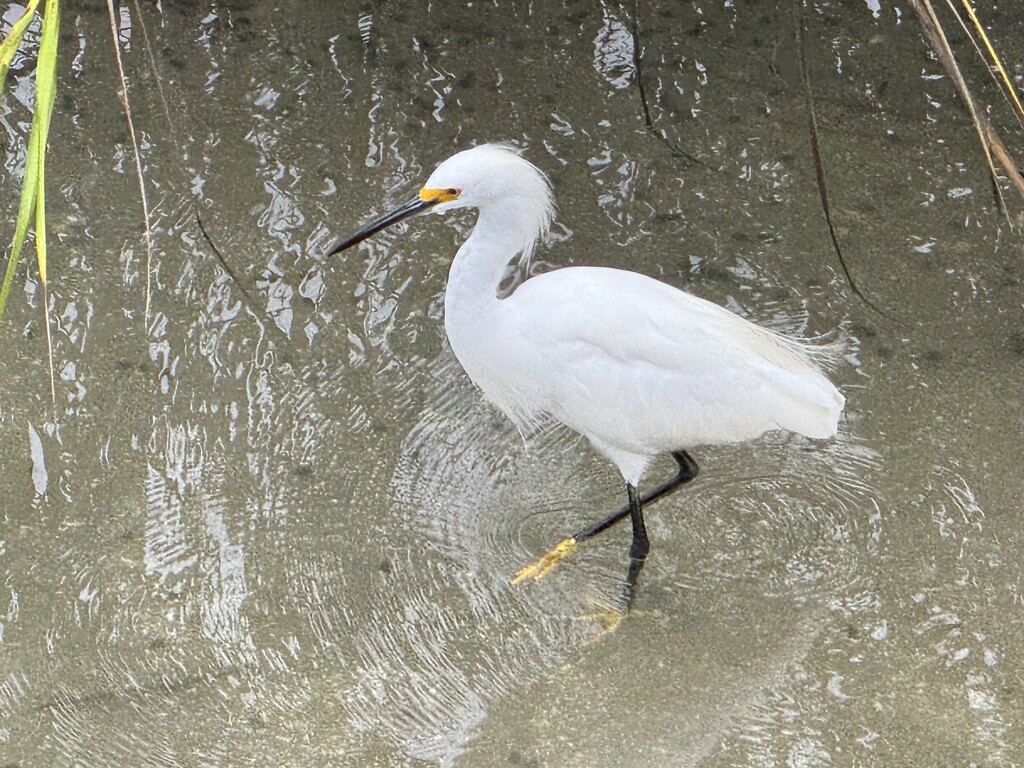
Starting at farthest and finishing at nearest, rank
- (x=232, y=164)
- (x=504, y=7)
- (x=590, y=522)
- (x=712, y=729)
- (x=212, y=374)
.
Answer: (x=504, y=7)
(x=232, y=164)
(x=212, y=374)
(x=590, y=522)
(x=712, y=729)

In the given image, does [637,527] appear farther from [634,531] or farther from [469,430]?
[469,430]

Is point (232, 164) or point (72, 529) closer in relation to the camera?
point (72, 529)

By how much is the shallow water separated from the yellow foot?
27 millimetres

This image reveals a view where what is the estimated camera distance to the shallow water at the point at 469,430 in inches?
86.9

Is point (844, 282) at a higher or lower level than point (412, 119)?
lower

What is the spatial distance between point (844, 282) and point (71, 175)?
6.37ft

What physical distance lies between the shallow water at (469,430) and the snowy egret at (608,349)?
32cm

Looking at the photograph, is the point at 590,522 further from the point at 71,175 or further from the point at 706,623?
the point at 71,175

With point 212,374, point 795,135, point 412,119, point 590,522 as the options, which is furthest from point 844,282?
point 212,374

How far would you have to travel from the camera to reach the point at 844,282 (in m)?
2.97

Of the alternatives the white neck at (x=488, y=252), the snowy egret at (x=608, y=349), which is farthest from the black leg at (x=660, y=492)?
the white neck at (x=488, y=252)

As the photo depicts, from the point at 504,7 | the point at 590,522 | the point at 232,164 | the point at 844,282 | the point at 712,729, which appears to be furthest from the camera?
the point at 504,7

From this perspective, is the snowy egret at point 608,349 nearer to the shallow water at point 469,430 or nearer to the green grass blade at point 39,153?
the shallow water at point 469,430

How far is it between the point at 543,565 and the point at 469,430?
1.29 ft
